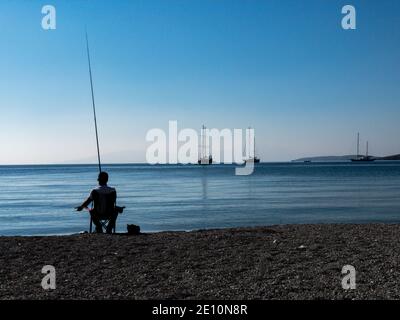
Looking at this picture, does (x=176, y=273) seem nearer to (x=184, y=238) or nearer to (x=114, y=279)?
(x=114, y=279)

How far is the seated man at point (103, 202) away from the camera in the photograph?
12.1 m

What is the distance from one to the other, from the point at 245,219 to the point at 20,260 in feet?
41.8

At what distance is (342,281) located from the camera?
6.68 metres

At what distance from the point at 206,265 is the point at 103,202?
16.0 ft

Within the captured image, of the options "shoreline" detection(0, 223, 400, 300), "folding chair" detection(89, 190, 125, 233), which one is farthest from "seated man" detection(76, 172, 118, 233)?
"shoreline" detection(0, 223, 400, 300)

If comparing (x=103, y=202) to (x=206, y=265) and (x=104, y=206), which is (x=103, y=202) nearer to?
(x=104, y=206)

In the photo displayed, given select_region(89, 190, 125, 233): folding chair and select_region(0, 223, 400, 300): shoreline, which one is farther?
select_region(89, 190, 125, 233): folding chair

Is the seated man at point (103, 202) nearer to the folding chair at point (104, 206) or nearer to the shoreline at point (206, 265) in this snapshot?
the folding chair at point (104, 206)

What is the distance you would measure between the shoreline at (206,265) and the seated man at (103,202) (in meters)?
0.88

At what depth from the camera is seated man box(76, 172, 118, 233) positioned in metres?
12.1

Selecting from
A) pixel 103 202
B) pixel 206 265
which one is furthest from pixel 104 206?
pixel 206 265

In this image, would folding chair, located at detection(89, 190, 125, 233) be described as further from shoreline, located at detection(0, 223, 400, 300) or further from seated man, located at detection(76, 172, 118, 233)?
shoreline, located at detection(0, 223, 400, 300)

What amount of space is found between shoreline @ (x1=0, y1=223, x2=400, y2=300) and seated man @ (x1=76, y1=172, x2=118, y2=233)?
881 mm
